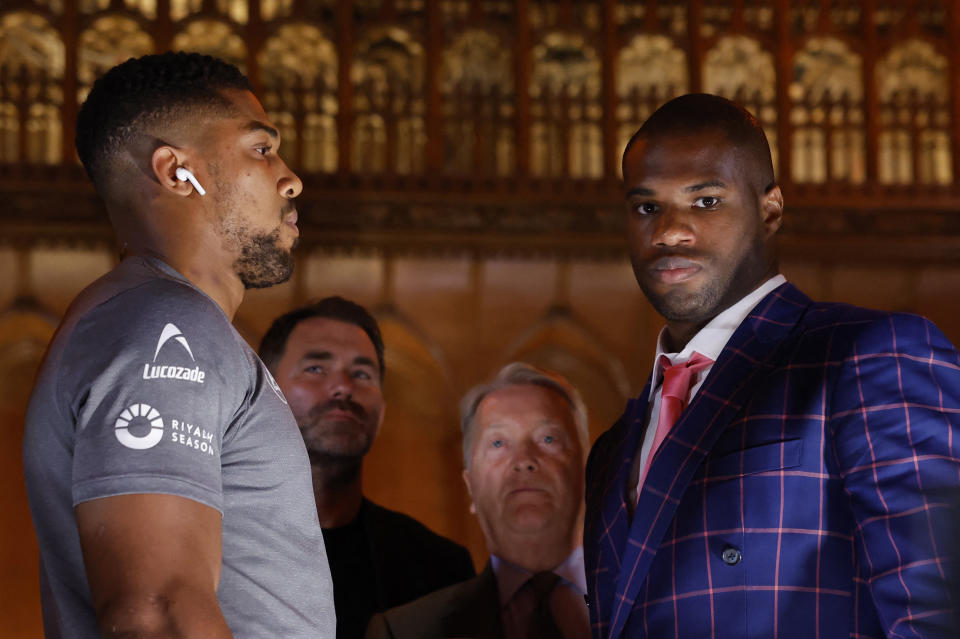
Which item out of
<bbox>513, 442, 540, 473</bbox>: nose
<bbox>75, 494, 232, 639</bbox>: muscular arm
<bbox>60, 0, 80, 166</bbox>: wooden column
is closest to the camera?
<bbox>75, 494, 232, 639</bbox>: muscular arm

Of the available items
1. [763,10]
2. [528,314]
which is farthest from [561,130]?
[763,10]

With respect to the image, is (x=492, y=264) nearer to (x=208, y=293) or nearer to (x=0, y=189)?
(x=0, y=189)

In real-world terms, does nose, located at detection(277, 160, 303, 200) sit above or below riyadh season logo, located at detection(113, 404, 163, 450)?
above

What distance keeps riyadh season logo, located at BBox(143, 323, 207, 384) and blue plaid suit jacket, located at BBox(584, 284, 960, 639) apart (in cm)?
72

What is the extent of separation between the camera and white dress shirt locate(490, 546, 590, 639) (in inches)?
90.0

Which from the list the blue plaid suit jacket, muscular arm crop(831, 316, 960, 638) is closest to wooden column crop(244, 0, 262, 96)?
the blue plaid suit jacket

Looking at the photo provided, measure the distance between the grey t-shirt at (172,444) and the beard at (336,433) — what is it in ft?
4.13

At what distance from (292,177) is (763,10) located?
398cm

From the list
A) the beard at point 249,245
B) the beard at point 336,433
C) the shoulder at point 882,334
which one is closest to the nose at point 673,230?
the shoulder at point 882,334

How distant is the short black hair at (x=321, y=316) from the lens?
285 centimetres

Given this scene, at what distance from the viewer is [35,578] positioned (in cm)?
434

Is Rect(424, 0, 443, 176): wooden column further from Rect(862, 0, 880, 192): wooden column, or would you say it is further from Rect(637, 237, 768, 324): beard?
Rect(637, 237, 768, 324): beard

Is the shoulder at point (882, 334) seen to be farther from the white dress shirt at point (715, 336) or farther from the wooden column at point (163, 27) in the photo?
the wooden column at point (163, 27)

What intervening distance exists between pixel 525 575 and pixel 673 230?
2.95 ft
